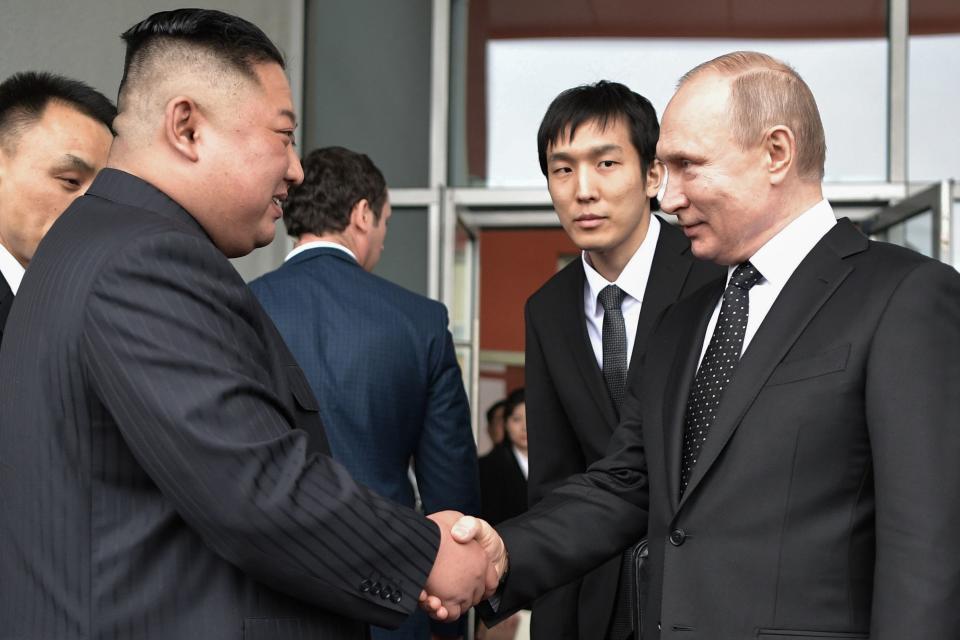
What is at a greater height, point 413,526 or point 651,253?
point 651,253

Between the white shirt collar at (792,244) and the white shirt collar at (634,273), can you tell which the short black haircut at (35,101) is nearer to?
the white shirt collar at (634,273)

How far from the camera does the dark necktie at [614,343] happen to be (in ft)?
9.11

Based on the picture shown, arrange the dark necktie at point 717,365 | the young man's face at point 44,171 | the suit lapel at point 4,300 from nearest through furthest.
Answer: the dark necktie at point 717,365
the suit lapel at point 4,300
the young man's face at point 44,171

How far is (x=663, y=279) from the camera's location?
2836 mm

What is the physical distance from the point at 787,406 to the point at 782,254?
0.31m

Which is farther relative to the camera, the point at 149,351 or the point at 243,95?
the point at 243,95

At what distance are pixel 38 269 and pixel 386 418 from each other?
149cm

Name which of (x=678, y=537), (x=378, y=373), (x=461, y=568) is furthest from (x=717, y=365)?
(x=378, y=373)

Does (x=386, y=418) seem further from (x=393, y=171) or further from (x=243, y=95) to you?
(x=393, y=171)

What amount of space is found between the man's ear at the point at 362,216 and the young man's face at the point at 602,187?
0.57 m

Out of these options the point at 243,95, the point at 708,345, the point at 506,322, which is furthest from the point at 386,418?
the point at 506,322

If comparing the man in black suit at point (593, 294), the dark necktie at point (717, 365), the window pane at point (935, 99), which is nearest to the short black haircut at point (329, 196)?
the man in black suit at point (593, 294)

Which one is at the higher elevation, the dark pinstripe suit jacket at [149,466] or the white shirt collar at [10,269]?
the white shirt collar at [10,269]

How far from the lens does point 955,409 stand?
1.76 metres
